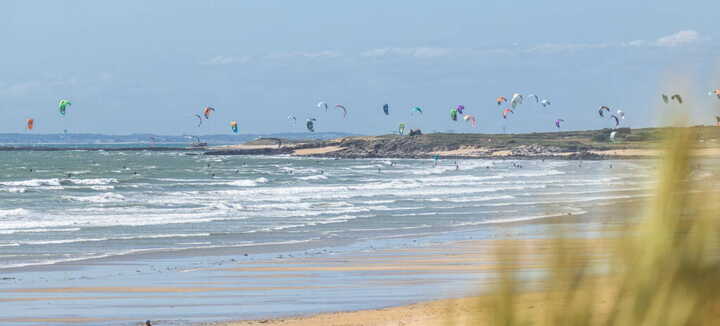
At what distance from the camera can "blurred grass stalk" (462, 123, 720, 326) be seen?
1338 mm

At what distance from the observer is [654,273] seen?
4.45ft

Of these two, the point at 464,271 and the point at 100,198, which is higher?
the point at 464,271

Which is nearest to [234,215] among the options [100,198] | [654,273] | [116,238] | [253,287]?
[116,238]

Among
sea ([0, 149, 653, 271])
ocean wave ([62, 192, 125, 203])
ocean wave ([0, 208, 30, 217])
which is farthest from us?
ocean wave ([62, 192, 125, 203])

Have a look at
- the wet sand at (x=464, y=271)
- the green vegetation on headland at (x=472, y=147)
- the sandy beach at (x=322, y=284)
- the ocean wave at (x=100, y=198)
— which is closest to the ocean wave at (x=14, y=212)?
the ocean wave at (x=100, y=198)

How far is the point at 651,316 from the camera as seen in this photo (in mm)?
1326

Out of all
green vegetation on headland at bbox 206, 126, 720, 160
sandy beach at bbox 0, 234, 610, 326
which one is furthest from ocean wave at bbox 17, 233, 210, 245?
green vegetation on headland at bbox 206, 126, 720, 160

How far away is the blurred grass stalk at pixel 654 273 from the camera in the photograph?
1.34 meters

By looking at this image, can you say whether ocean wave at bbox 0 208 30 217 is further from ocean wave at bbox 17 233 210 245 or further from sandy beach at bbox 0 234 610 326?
sandy beach at bbox 0 234 610 326

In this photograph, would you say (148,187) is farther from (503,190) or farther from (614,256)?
(614,256)

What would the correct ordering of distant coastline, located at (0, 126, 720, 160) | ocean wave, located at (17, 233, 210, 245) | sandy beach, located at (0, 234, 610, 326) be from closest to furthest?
1. sandy beach, located at (0, 234, 610, 326)
2. ocean wave, located at (17, 233, 210, 245)
3. distant coastline, located at (0, 126, 720, 160)

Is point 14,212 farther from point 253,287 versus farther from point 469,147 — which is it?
point 469,147

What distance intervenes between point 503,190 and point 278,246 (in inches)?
1124

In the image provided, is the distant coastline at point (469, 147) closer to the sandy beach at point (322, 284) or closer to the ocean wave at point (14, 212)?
the ocean wave at point (14, 212)
